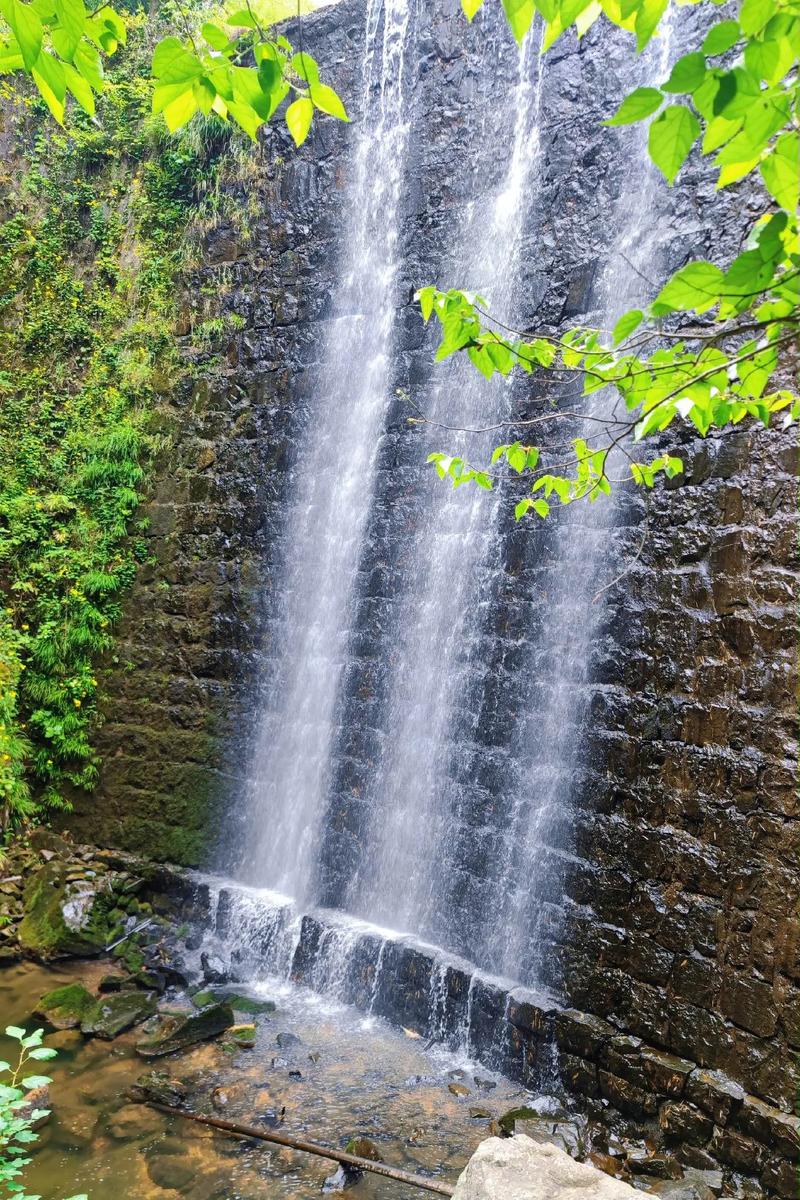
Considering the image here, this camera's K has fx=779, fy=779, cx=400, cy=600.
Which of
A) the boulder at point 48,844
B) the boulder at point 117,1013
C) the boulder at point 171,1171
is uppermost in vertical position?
the boulder at point 48,844

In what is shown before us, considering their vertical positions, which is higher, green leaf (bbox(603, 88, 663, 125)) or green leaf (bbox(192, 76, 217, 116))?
green leaf (bbox(192, 76, 217, 116))

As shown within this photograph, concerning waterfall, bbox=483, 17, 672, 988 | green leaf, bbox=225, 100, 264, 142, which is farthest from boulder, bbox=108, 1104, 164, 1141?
green leaf, bbox=225, 100, 264, 142

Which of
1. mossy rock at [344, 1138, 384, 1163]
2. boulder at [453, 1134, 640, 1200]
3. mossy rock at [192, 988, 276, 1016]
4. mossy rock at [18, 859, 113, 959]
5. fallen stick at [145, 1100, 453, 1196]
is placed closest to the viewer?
boulder at [453, 1134, 640, 1200]

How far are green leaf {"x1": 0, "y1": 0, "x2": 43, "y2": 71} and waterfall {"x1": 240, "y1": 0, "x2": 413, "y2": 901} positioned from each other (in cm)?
490

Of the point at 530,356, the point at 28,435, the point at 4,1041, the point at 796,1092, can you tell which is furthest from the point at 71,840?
the point at 530,356

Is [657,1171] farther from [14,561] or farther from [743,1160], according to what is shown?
[14,561]

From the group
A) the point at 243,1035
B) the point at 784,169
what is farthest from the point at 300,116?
the point at 243,1035

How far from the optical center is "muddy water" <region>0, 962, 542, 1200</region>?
3.54 meters

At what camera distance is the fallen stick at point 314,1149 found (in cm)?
338

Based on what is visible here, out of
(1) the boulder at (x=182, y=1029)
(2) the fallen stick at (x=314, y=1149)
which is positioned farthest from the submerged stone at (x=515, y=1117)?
(1) the boulder at (x=182, y=1029)

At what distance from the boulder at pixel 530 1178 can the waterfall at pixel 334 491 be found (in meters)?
3.54

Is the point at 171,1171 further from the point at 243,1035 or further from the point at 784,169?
the point at 784,169

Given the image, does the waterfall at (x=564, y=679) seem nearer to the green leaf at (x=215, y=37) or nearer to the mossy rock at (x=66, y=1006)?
the mossy rock at (x=66, y=1006)

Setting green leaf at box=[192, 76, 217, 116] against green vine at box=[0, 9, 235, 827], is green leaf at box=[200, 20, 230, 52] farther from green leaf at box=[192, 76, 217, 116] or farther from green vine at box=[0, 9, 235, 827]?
green vine at box=[0, 9, 235, 827]
